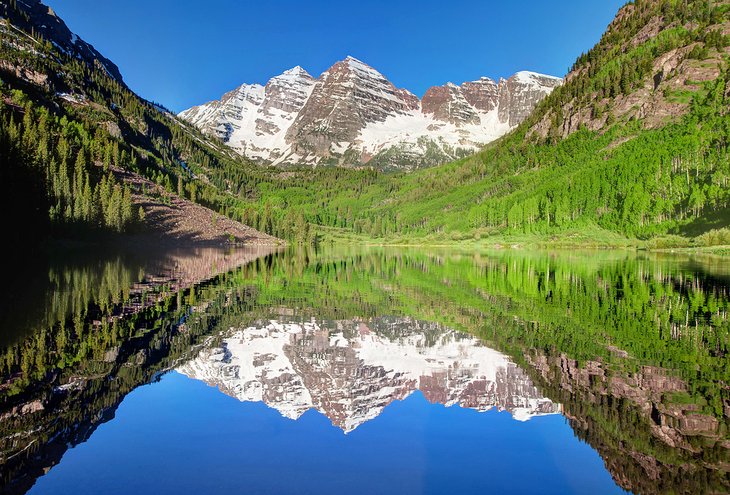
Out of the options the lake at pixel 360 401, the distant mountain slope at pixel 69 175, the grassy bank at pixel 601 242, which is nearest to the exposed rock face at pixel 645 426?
the lake at pixel 360 401

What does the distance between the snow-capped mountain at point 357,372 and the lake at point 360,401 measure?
0.09 m

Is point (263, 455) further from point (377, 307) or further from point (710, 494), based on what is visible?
point (377, 307)

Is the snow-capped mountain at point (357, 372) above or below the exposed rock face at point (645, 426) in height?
below

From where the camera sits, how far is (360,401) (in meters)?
13.4

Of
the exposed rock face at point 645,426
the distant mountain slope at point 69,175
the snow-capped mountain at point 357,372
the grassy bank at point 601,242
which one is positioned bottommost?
the snow-capped mountain at point 357,372

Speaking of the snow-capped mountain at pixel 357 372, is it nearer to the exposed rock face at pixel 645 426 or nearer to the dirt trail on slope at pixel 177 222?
the exposed rock face at pixel 645 426

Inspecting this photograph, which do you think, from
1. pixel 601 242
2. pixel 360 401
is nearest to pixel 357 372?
pixel 360 401

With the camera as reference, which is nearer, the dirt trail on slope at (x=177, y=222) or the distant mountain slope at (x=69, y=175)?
the distant mountain slope at (x=69, y=175)

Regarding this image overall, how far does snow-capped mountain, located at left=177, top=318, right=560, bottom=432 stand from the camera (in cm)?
1329

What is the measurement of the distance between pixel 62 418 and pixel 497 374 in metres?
12.3

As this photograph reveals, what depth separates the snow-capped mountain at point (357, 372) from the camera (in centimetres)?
1329

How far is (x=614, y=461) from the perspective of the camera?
9938 millimetres

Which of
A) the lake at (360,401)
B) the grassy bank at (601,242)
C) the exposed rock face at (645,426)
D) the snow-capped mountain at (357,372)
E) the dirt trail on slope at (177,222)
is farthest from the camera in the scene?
the dirt trail on slope at (177,222)

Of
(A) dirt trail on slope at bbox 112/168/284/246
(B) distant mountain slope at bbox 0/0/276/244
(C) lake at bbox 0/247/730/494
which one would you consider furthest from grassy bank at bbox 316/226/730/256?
(C) lake at bbox 0/247/730/494
